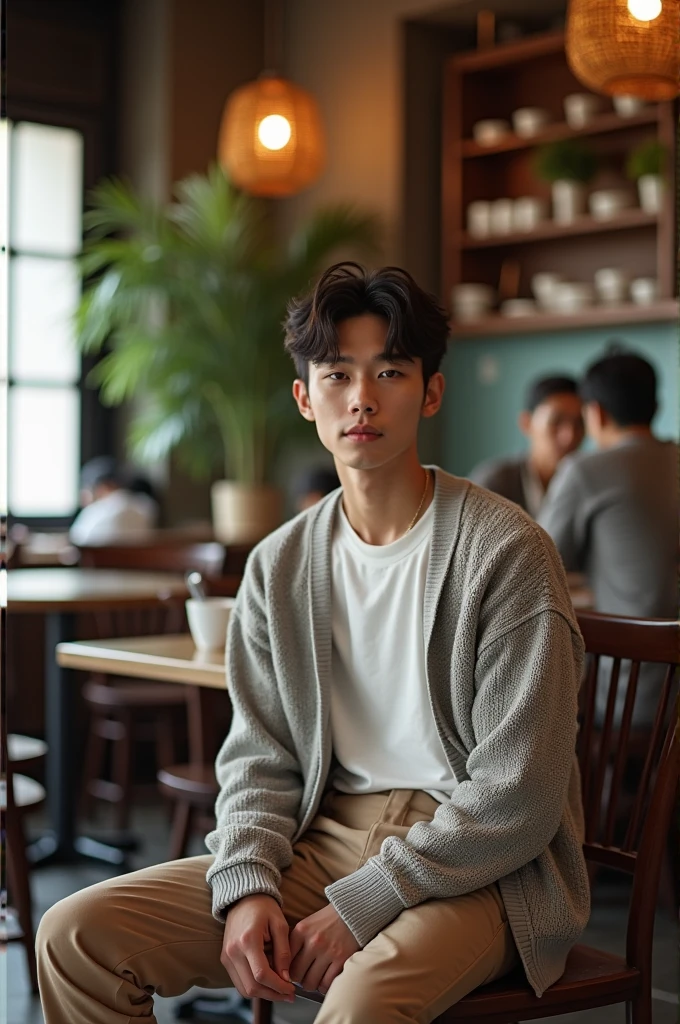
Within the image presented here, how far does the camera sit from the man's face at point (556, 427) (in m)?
3.77

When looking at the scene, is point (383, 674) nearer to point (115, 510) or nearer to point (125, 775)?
point (125, 775)

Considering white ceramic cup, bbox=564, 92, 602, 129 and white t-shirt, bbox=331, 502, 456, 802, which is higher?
white ceramic cup, bbox=564, 92, 602, 129

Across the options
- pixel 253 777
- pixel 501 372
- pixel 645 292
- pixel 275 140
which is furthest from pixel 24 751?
pixel 501 372

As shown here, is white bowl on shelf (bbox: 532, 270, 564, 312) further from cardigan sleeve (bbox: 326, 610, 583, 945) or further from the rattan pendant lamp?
cardigan sleeve (bbox: 326, 610, 583, 945)

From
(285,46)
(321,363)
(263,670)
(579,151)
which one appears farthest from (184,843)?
(285,46)

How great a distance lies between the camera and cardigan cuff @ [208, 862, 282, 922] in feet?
5.06

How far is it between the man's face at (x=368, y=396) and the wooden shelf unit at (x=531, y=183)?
380 centimetres

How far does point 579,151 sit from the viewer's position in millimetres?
5488

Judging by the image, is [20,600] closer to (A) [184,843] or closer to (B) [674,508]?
(A) [184,843]

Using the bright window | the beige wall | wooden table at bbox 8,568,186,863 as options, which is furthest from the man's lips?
the bright window

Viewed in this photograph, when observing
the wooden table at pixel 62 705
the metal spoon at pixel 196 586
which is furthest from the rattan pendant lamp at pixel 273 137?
the metal spoon at pixel 196 586

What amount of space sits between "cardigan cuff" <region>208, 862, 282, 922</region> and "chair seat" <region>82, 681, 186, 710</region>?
228 cm

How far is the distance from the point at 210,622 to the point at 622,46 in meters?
1.97

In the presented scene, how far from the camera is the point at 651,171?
5207 millimetres
